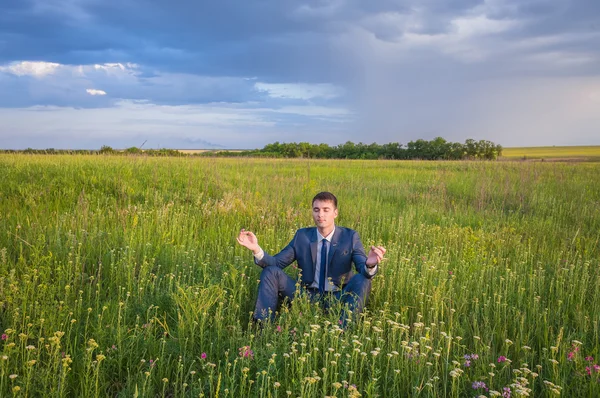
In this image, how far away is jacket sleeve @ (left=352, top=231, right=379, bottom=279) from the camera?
486cm

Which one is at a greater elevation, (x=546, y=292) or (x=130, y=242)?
(x=130, y=242)

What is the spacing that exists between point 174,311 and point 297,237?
1.60 m

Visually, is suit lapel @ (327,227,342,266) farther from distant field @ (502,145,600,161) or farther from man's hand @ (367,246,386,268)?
distant field @ (502,145,600,161)

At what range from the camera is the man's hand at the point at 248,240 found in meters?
4.76

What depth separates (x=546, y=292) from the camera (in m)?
6.11

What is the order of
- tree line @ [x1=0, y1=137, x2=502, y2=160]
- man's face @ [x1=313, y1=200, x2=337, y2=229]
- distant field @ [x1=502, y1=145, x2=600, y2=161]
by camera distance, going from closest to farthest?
man's face @ [x1=313, y1=200, x2=337, y2=229] < distant field @ [x1=502, y1=145, x2=600, y2=161] < tree line @ [x1=0, y1=137, x2=502, y2=160]

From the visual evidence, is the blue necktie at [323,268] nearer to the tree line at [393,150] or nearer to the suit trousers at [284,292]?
the suit trousers at [284,292]

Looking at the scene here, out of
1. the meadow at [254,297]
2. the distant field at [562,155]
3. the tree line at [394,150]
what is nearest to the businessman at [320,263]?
the meadow at [254,297]

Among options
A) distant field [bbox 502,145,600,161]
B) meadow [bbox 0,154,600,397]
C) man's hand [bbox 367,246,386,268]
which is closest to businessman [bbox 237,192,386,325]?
man's hand [bbox 367,246,386,268]

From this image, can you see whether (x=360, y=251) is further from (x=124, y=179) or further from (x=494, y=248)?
(x=124, y=179)

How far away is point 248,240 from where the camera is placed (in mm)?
4871

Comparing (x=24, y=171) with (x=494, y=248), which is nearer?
(x=494, y=248)

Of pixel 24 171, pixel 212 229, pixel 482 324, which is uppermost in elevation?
pixel 24 171

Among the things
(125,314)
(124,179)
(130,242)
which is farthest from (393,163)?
(125,314)
